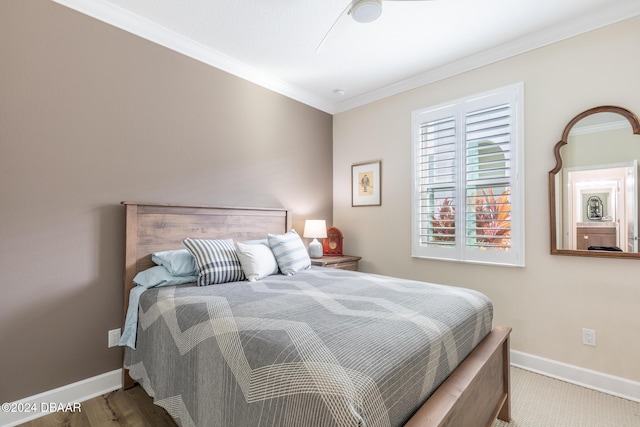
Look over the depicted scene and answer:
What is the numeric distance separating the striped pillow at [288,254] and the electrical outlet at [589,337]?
218 cm

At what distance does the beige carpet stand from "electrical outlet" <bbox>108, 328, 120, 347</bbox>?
8.46 feet

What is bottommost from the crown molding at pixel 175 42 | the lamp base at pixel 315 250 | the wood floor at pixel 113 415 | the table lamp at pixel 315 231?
the wood floor at pixel 113 415

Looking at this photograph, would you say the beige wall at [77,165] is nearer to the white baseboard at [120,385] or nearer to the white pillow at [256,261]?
the white baseboard at [120,385]

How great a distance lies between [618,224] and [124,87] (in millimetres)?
3713

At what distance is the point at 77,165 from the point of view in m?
2.05

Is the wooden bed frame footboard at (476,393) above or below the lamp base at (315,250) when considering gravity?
below

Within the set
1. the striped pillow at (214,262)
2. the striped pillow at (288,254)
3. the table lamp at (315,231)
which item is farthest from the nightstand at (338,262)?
the striped pillow at (214,262)

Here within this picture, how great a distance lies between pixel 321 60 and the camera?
2898 mm

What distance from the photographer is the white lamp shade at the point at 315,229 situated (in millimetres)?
3457

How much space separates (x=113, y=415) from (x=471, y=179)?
3269mm

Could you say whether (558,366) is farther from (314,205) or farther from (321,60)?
(321,60)

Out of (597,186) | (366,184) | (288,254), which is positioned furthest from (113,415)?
(597,186)

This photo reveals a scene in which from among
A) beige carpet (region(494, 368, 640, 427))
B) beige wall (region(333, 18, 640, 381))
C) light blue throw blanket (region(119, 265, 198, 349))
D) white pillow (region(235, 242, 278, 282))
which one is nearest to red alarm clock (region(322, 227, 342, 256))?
beige wall (region(333, 18, 640, 381))

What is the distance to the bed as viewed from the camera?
956mm
